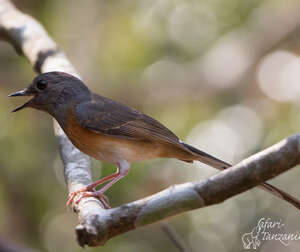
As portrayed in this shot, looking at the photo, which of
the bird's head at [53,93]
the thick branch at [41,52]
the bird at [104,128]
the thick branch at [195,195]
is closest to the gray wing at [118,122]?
the bird at [104,128]

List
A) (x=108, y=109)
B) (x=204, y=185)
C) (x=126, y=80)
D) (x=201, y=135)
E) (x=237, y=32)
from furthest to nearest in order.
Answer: (x=237, y=32)
(x=126, y=80)
(x=201, y=135)
(x=108, y=109)
(x=204, y=185)

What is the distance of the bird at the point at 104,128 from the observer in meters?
4.94

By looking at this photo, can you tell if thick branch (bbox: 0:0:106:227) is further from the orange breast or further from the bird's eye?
the bird's eye

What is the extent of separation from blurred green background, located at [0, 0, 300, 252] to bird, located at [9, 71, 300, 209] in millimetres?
1782

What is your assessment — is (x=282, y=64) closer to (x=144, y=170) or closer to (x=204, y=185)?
(x=144, y=170)

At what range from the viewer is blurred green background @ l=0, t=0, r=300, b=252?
765cm

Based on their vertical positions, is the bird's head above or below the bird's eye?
below

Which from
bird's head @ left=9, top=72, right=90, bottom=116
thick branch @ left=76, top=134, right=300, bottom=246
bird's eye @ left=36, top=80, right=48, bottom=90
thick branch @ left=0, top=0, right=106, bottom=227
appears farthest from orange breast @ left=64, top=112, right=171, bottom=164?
thick branch @ left=76, top=134, right=300, bottom=246

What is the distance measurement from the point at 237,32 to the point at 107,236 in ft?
21.6

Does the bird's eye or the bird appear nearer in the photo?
the bird

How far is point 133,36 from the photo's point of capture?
894 centimetres

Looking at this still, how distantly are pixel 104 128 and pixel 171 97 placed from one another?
3.63m

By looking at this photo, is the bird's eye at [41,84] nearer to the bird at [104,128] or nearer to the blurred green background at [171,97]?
the bird at [104,128]

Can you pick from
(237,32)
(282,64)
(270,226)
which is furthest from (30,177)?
(282,64)
